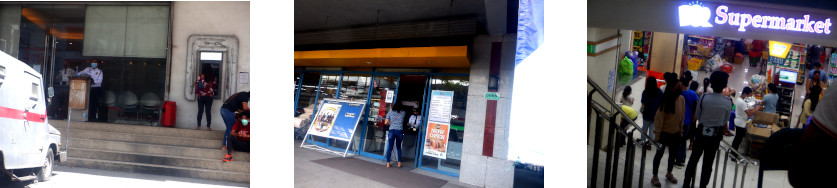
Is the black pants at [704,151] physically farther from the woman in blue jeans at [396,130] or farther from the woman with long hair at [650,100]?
the woman in blue jeans at [396,130]

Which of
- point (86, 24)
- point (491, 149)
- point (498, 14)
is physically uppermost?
point (498, 14)

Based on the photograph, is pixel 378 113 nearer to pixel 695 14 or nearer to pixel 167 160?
pixel 167 160

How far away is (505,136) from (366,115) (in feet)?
7.55

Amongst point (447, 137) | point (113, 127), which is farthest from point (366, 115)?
point (113, 127)

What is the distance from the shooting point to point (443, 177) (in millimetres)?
5219

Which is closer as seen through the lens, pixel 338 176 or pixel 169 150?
pixel 169 150

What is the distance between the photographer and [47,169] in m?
4.13

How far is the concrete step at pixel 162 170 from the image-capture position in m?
4.07

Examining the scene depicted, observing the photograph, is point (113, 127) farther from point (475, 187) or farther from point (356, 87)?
point (475, 187)

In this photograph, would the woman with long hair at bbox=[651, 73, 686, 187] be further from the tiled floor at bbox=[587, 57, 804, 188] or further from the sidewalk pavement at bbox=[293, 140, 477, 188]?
the sidewalk pavement at bbox=[293, 140, 477, 188]

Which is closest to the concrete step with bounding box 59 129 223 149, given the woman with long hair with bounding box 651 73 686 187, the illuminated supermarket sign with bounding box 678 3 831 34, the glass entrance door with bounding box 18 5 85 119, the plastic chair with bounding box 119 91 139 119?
the plastic chair with bounding box 119 91 139 119

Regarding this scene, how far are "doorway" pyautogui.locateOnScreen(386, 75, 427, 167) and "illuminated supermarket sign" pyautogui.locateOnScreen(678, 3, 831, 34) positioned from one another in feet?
10.3

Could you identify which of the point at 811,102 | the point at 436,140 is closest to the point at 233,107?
the point at 436,140

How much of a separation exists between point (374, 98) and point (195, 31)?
2594mm
